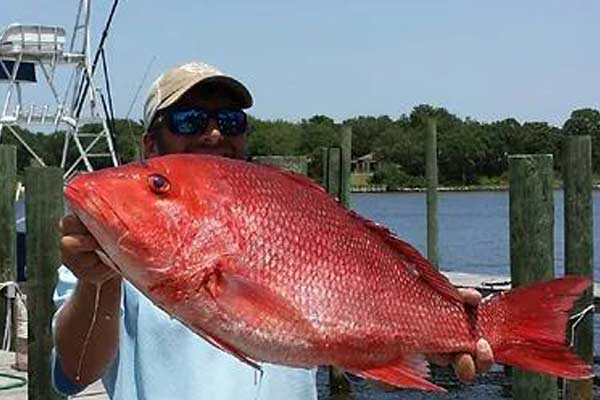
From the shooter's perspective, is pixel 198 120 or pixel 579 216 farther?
pixel 579 216

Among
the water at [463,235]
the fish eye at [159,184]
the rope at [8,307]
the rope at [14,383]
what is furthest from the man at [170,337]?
the rope at [8,307]

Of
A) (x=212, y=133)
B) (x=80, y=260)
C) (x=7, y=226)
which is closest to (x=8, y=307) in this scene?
(x=7, y=226)

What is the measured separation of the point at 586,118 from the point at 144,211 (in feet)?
286

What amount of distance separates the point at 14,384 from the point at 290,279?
22.3 ft

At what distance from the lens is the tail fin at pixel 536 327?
2.35 m

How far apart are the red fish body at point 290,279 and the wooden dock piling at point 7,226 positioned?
9.35 m

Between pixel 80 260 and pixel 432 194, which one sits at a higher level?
pixel 80 260

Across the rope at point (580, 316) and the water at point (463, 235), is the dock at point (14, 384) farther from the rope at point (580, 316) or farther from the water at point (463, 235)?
the rope at point (580, 316)

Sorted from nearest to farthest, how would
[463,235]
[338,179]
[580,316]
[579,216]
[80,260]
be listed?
[80,260]
[580,316]
[579,216]
[338,179]
[463,235]

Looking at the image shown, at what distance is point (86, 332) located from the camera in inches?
111

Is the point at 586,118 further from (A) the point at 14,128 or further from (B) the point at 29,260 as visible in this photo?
(B) the point at 29,260

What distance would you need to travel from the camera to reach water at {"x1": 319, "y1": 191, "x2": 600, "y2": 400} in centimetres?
1508

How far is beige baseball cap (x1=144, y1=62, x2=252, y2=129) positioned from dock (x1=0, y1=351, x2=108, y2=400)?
4316 millimetres

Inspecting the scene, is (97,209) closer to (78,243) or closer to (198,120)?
(78,243)
